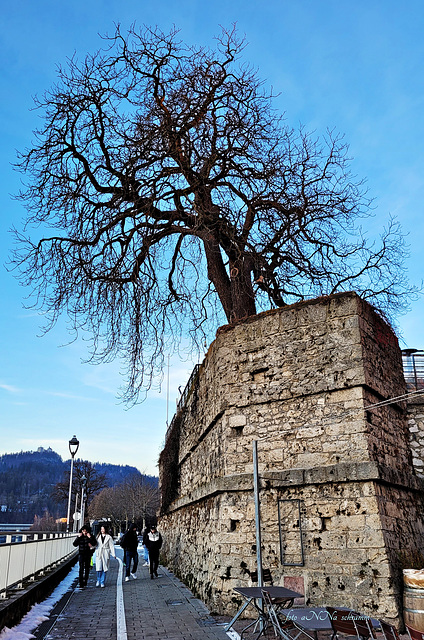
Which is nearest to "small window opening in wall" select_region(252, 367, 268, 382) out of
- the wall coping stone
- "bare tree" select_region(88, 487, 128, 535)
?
the wall coping stone

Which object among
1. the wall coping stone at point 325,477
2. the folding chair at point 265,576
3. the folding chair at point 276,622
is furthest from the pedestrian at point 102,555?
the folding chair at point 276,622

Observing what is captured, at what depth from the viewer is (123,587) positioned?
1395 centimetres

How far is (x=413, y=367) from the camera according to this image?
11719 millimetres

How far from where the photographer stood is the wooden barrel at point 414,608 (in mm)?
Result: 7387

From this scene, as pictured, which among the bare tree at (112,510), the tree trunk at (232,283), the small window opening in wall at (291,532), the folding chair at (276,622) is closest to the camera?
the folding chair at (276,622)

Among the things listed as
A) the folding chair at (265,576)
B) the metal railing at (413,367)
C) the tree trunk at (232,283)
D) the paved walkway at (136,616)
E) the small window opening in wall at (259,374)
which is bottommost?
the paved walkway at (136,616)

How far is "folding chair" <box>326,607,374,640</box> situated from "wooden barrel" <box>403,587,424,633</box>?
1.56 meters

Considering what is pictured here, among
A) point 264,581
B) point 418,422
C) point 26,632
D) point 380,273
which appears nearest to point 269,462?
point 264,581

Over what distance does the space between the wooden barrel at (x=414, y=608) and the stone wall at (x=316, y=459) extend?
6.7 inches

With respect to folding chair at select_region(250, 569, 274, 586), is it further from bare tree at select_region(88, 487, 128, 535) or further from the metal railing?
bare tree at select_region(88, 487, 128, 535)

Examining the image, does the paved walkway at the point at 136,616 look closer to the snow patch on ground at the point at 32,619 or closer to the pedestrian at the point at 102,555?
the snow patch on ground at the point at 32,619

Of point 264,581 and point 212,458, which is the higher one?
point 212,458

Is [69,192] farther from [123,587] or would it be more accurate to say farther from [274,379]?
[123,587]

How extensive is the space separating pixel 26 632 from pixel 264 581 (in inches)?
141
